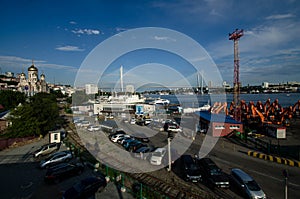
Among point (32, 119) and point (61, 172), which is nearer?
point (61, 172)

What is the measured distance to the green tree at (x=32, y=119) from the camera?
722 inches

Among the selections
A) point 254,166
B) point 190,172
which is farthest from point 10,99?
point 254,166

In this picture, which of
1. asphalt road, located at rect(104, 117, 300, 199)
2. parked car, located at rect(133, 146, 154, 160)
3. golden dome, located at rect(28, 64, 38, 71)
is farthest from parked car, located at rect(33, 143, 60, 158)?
golden dome, located at rect(28, 64, 38, 71)

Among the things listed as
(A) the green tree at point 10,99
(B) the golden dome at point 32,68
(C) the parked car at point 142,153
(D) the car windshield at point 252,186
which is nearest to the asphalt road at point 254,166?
(D) the car windshield at point 252,186

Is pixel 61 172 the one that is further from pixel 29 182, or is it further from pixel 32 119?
pixel 32 119

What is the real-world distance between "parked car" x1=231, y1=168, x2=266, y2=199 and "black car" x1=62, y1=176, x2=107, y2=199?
6.30m

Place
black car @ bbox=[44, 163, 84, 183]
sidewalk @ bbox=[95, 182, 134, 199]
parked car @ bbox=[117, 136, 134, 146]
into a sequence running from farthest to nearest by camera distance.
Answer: parked car @ bbox=[117, 136, 134, 146] < black car @ bbox=[44, 163, 84, 183] < sidewalk @ bbox=[95, 182, 134, 199]

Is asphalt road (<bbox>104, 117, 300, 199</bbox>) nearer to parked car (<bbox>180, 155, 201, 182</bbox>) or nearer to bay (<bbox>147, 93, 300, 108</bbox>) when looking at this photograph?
parked car (<bbox>180, 155, 201, 182</bbox>)

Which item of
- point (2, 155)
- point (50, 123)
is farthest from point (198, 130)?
point (2, 155)

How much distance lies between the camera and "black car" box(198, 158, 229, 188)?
873cm

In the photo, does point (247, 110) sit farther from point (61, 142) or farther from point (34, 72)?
point (34, 72)

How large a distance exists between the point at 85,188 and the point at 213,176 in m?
6.06

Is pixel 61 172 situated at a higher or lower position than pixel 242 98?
lower

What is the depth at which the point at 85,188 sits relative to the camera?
26.1 feet
